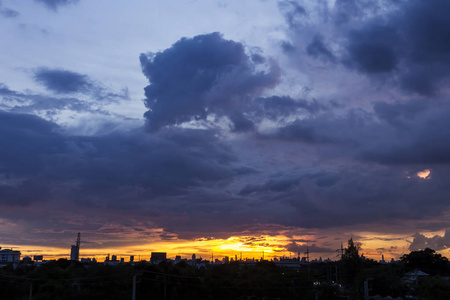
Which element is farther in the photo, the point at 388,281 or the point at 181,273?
the point at 388,281

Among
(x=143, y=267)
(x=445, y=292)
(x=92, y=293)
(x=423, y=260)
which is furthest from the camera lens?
(x=423, y=260)

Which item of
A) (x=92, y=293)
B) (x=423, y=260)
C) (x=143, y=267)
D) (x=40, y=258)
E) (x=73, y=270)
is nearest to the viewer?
(x=92, y=293)

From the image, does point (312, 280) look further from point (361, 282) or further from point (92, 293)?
point (92, 293)

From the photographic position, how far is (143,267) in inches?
3100

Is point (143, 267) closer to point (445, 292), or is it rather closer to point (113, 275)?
point (113, 275)

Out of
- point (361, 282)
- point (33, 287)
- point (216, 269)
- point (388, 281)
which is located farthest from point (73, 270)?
point (388, 281)

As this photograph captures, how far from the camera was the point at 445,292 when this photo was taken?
6362 centimetres

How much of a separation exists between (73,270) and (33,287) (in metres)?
9.68

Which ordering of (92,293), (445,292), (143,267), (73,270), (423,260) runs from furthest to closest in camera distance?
(423,260) → (73,270) → (143,267) → (92,293) → (445,292)

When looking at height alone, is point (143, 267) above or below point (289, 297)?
above

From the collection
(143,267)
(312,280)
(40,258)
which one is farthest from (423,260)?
(40,258)

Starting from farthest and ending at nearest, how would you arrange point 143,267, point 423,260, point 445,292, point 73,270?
point 423,260 < point 73,270 < point 143,267 < point 445,292

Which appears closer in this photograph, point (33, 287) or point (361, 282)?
point (33, 287)

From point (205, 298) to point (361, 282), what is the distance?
3266 cm
